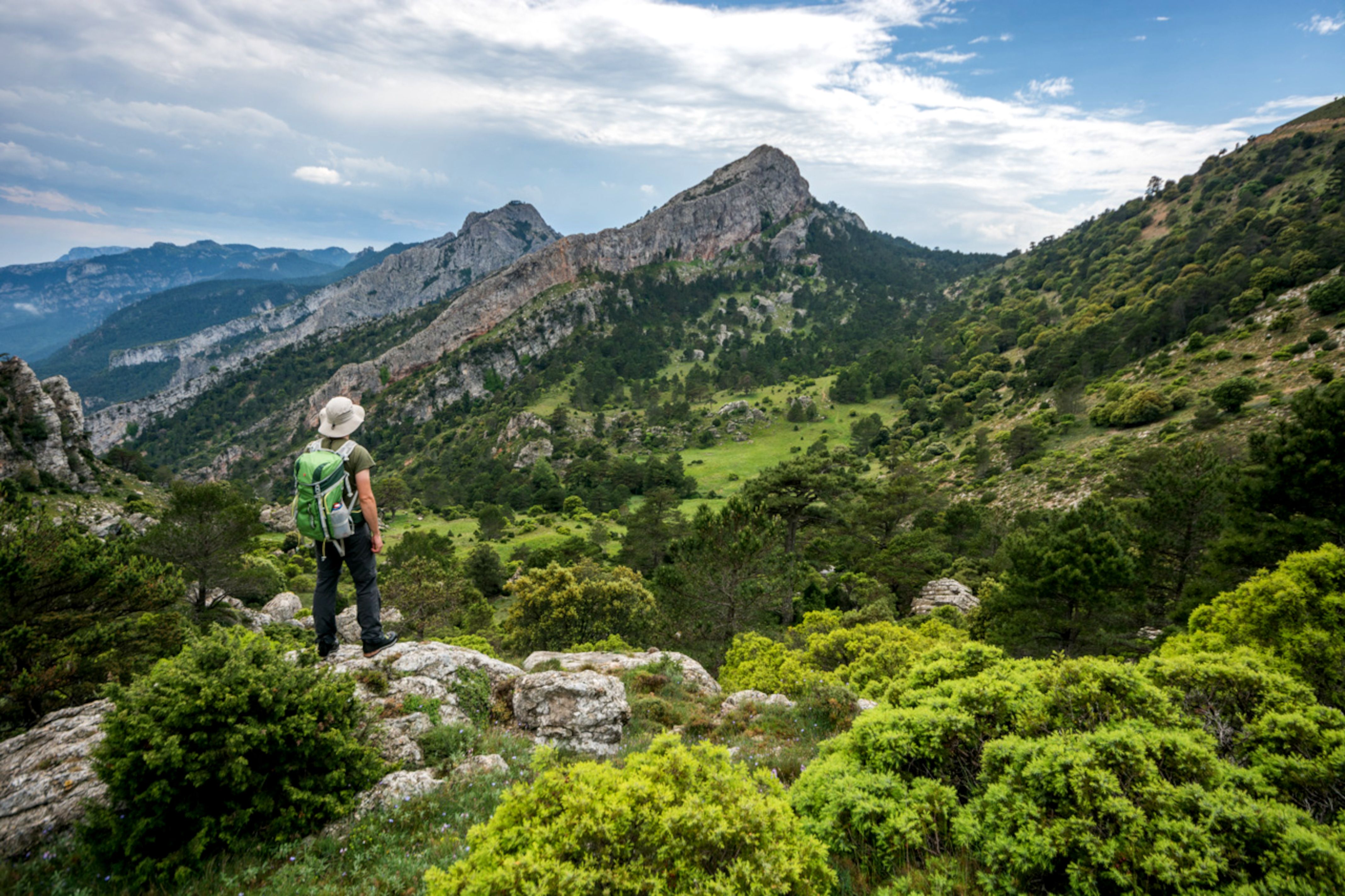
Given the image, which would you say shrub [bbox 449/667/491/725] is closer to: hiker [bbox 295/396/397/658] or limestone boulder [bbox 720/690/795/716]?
hiker [bbox 295/396/397/658]

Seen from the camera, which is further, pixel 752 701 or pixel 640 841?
pixel 752 701

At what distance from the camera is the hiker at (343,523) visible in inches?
261

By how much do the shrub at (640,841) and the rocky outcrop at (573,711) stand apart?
15.4ft

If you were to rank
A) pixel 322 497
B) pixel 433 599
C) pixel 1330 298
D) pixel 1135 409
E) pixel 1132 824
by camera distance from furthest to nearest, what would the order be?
pixel 1135 409 < pixel 1330 298 < pixel 433 599 < pixel 322 497 < pixel 1132 824

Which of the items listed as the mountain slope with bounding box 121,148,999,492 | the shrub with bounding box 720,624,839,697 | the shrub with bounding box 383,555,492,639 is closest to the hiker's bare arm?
the shrub with bounding box 720,624,839,697

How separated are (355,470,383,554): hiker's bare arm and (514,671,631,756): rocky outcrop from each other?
12.9ft

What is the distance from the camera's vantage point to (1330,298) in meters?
42.9

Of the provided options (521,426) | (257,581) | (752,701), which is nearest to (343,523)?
(752,701)

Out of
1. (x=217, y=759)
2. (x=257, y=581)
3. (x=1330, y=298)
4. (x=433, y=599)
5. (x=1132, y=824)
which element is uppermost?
(x=1330, y=298)

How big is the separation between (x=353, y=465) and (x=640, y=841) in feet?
19.6

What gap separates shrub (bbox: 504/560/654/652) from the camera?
23.5 meters

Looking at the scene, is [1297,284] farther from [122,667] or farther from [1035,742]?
[122,667]

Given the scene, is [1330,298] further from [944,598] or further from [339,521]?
[339,521]

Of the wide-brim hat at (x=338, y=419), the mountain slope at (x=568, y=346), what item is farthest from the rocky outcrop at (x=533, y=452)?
the wide-brim hat at (x=338, y=419)
